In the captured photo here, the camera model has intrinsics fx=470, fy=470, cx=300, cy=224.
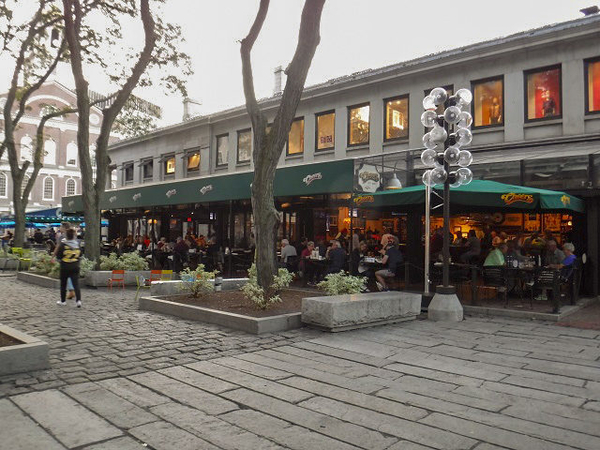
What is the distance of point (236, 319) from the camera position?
24.9ft

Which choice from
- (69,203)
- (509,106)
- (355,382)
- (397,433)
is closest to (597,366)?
(355,382)

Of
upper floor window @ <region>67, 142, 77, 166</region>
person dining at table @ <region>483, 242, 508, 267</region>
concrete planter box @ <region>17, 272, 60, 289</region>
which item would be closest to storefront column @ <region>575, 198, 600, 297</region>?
person dining at table @ <region>483, 242, 508, 267</region>

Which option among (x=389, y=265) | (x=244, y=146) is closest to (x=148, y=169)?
(x=244, y=146)

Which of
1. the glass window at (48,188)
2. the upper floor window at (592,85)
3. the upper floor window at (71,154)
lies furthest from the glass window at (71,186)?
the upper floor window at (592,85)

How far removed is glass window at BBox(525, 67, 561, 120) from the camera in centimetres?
1335

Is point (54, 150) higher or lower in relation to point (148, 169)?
higher

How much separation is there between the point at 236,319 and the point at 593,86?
11573 millimetres

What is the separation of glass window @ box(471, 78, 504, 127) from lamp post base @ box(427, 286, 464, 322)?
→ 7785 mm

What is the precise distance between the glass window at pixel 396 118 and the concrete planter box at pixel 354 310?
927cm

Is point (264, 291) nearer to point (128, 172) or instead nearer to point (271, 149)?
point (271, 149)

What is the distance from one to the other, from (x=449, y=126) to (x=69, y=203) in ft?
71.7

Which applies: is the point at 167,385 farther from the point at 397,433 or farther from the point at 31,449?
the point at 397,433

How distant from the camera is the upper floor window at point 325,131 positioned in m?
18.6

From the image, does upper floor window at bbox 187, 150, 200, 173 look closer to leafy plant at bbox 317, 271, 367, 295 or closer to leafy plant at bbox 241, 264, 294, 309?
leafy plant at bbox 241, 264, 294, 309
